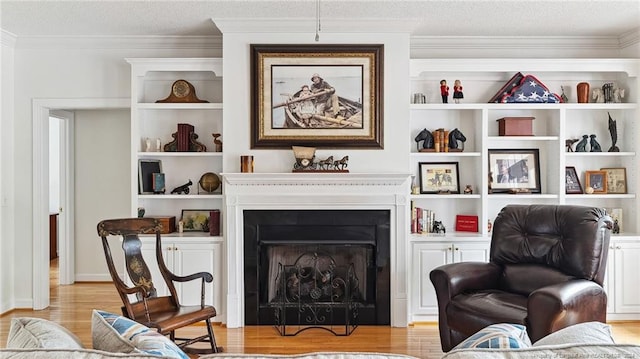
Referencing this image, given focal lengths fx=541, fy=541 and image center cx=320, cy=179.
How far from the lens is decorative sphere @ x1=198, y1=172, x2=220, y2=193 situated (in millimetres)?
4891

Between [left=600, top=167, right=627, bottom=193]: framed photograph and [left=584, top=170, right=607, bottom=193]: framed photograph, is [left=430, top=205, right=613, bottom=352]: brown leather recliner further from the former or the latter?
[left=600, top=167, right=627, bottom=193]: framed photograph

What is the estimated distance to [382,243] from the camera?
4.56 meters

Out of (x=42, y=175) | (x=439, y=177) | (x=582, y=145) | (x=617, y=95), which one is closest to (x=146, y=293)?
(x=42, y=175)

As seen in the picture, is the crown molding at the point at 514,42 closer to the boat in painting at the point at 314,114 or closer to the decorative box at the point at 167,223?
the boat in painting at the point at 314,114

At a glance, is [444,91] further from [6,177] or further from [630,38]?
[6,177]

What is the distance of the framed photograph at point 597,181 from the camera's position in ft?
16.3

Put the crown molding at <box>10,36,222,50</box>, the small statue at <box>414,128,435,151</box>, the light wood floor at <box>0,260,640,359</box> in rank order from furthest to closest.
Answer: the crown molding at <box>10,36,222,50</box>
the small statue at <box>414,128,435,151</box>
the light wood floor at <box>0,260,640,359</box>

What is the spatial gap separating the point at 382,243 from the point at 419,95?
1381mm

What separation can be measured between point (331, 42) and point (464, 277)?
2.21m

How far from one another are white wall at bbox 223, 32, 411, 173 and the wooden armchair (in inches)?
42.3

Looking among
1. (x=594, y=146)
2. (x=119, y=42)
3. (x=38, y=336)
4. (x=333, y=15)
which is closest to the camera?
(x=38, y=336)

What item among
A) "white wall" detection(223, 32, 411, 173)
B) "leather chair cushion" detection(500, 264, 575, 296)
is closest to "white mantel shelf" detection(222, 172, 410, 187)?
"white wall" detection(223, 32, 411, 173)

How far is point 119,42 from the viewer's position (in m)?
5.04

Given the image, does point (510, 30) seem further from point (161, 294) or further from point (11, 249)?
point (11, 249)
